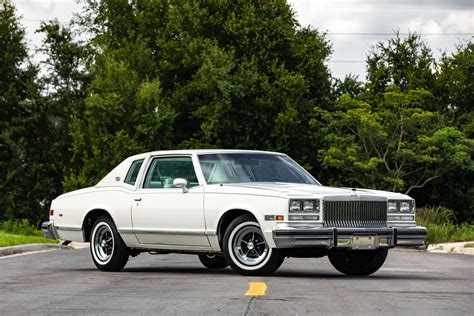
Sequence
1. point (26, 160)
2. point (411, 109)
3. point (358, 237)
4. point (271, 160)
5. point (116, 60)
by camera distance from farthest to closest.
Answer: point (26, 160) → point (116, 60) → point (411, 109) → point (271, 160) → point (358, 237)

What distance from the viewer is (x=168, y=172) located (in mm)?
15547

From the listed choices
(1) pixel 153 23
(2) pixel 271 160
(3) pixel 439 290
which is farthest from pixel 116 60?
(3) pixel 439 290

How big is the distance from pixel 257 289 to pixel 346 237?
102 inches

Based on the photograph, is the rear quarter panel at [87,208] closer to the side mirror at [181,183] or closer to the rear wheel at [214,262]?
the side mirror at [181,183]

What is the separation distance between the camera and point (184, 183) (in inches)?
576

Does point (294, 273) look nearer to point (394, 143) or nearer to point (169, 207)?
point (169, 207)

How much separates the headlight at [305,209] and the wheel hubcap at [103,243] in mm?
3293

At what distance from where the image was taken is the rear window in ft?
52.2

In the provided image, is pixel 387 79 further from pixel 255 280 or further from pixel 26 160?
pixel 255 280

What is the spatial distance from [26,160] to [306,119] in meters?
17.8

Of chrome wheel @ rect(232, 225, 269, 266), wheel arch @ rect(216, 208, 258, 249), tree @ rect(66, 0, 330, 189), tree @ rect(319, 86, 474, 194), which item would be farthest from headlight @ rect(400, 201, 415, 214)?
tree @ rect(66, 0, 330, 189)

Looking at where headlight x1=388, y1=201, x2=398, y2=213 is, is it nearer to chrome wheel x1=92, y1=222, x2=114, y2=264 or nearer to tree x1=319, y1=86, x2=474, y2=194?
chrome wheel x1=92, y1=222, x2=114, y2=264

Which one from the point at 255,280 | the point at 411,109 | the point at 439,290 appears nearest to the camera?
the point at 439,290

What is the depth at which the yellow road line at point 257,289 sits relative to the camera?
1100cm
